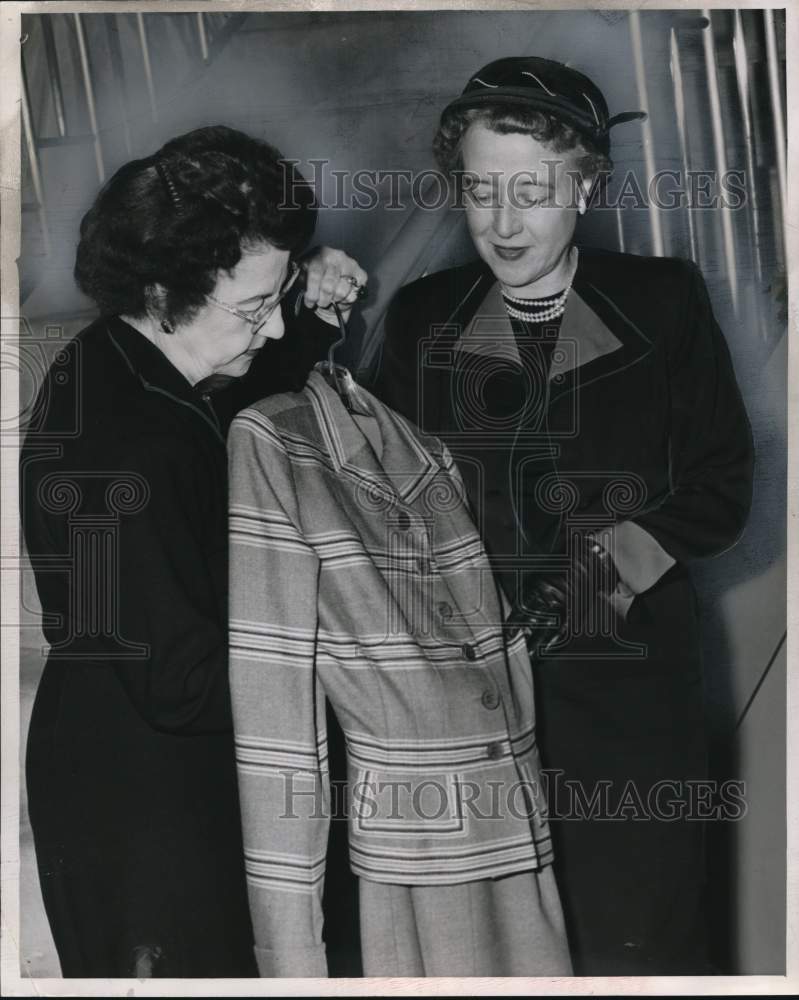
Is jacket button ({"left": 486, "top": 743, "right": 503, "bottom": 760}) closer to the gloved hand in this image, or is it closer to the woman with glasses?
the gloved hand

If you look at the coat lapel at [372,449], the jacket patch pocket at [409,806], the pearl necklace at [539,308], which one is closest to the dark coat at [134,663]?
the coat lapel at [372,449]

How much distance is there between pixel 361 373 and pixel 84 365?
494 mm

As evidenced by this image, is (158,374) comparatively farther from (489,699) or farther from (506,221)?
(489,699)

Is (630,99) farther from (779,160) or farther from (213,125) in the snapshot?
(213,125)

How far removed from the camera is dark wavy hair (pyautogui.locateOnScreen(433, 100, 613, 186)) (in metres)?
2.12

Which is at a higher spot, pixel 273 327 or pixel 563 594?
pixel 273 327

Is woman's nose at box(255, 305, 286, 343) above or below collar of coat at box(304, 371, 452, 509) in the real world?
above

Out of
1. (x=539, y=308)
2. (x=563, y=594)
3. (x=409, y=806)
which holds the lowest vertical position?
(x=409, y=806)

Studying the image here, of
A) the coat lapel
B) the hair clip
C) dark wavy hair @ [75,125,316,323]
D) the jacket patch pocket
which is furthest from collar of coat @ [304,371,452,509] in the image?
the jacket patch pocket

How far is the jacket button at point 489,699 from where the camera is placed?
2.01 meters

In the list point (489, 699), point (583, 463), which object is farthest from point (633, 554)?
point (489, 699)

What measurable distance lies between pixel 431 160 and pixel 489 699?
972mm

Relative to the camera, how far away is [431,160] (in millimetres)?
2176

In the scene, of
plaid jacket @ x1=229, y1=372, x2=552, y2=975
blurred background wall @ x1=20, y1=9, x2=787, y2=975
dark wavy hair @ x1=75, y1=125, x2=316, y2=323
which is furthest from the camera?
blurred background wall @ x1=20, y1=9, x2=787, y2=975
